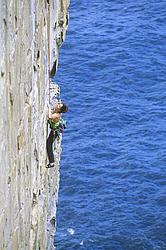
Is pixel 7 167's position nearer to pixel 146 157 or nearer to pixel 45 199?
pixel 45 199

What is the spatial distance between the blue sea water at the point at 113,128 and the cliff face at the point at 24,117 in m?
28.1

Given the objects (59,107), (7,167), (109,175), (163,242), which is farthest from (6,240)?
(109,175)

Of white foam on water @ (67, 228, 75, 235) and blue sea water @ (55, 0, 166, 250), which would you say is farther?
blue sea water @ (55, 0, 166, 250)

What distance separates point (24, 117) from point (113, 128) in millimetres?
45893

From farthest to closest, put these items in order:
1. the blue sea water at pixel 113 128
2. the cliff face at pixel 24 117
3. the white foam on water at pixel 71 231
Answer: the blue sea water at pixel 113 128 < the white foam on water at pixel 71 231 < the cliff face at pixel 24 117

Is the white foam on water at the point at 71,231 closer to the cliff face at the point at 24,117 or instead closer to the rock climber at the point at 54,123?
the cliff face at the point at 24,117

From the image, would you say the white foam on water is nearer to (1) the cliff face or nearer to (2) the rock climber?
(1) the cliff face

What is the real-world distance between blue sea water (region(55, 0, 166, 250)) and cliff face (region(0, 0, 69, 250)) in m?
28.1

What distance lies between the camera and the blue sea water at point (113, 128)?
54844 mm

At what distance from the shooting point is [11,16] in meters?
16.6

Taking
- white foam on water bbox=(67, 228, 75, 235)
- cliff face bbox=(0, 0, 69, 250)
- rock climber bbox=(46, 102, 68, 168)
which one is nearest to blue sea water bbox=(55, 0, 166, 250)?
white foam on water bbox=(67, 228, 75, 235)

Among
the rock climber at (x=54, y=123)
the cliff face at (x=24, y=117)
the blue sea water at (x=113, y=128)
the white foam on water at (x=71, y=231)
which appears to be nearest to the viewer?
the cliff face at (x=24, y=117)

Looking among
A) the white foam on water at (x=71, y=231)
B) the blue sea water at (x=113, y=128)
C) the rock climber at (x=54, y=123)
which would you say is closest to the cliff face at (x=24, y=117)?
the rock climber at (x=54, y=123)

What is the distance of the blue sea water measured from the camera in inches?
2159
